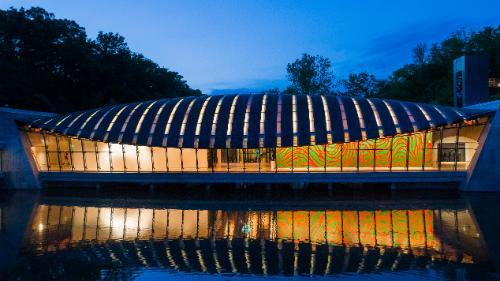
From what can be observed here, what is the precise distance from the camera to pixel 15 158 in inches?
1534

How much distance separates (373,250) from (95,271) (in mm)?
10817

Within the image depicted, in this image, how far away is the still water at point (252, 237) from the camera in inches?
632

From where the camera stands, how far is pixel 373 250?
18.3m

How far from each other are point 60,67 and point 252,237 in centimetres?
6707

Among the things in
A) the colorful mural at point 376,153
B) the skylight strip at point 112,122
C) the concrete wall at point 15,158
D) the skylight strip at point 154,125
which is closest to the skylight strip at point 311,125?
the colorful mural at point 376,153

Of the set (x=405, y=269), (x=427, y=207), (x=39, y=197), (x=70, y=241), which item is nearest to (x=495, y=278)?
(x=405, y=269)

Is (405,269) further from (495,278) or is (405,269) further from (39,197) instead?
(39,197)

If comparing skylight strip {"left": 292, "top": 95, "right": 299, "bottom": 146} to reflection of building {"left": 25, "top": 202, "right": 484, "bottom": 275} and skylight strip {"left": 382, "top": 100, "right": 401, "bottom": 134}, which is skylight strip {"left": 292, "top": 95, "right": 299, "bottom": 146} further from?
reflection of building {"left": 25, "top": 202, "right": 484, "bottom": 275}

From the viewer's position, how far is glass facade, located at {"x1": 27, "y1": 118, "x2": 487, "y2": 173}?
1398 inches

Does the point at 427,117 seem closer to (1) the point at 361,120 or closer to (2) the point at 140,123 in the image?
(1) the point at 361,120

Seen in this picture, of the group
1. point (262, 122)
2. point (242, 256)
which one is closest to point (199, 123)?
point (262, 122)

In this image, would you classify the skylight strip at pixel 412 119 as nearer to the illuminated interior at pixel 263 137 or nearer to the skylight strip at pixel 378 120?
the illuminated interior at pixel 263 137

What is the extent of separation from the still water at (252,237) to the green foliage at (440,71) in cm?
5198

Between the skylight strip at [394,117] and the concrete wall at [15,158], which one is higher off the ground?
the skylight strip at [394,117]
